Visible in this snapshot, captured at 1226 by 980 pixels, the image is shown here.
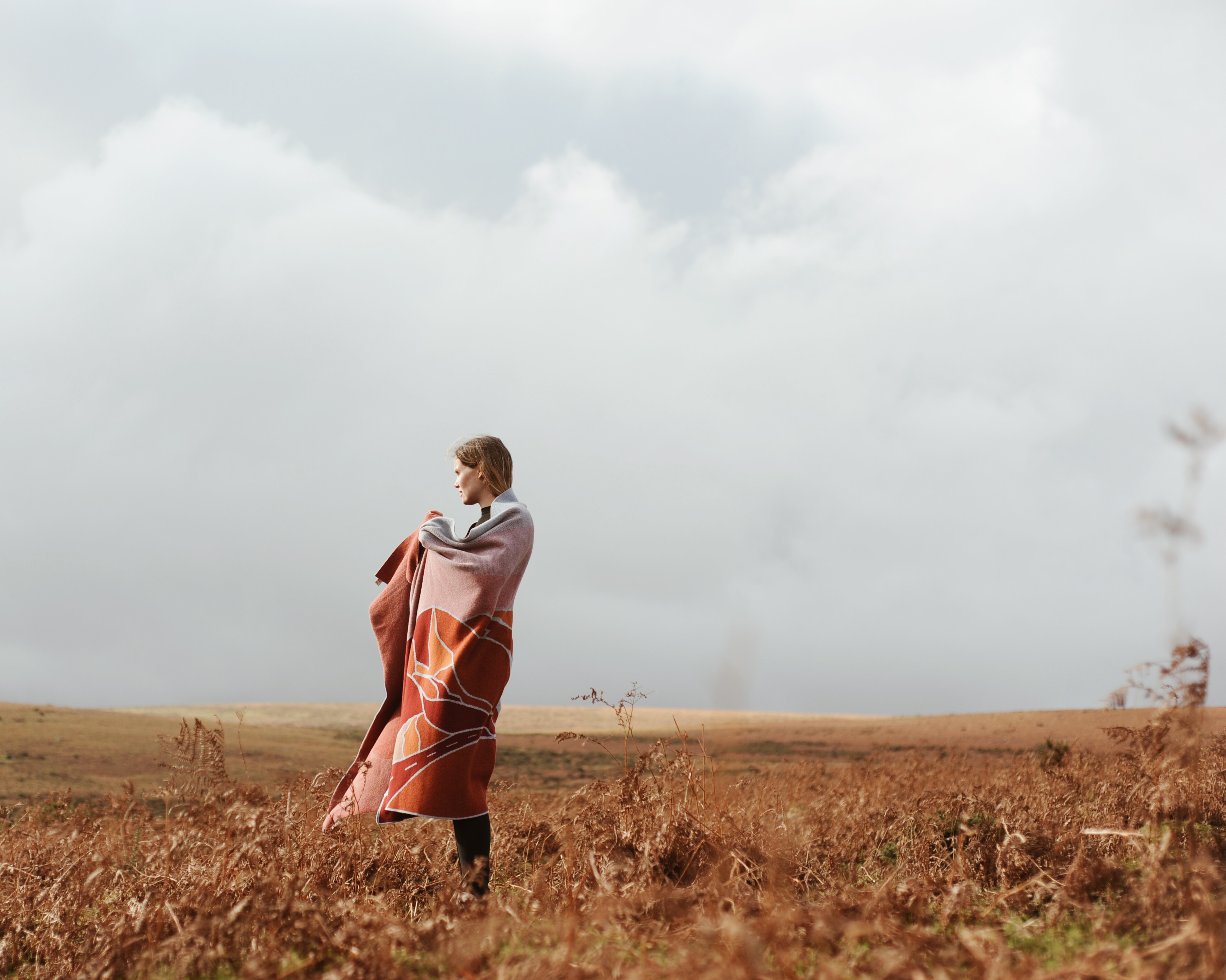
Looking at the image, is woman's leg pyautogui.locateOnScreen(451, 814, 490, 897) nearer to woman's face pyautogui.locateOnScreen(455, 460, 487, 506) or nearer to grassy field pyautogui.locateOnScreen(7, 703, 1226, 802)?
woman's face pyautogui.locateOnScreen(455, 460, 487, 506)

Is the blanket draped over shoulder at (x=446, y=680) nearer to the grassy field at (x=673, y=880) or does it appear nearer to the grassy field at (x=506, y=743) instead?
the grassy field at (x=673, y=880)

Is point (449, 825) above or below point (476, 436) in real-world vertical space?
below

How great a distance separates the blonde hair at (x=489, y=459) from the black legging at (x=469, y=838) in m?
1.80

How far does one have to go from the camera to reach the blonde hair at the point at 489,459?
511cm

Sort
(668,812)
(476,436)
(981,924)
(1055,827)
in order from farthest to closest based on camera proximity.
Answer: (476,436), (1055,827), (668,812), (981,924)

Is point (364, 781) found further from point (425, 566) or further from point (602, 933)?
point (602, 933)

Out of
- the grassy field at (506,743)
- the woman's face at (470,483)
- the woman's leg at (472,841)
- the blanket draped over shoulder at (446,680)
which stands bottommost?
the grassy field at (506,743)

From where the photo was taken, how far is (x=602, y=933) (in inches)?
118

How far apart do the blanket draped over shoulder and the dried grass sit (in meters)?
0.38

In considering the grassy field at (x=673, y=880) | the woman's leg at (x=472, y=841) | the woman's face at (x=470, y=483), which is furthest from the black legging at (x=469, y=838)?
the woman's face at (x=470, y=483)

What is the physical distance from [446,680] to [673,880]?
1570 mm

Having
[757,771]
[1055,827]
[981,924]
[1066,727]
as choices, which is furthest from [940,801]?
[1066,727]

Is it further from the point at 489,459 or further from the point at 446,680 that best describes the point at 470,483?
the point at 446,680

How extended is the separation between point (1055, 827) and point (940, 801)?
4.99 ft
